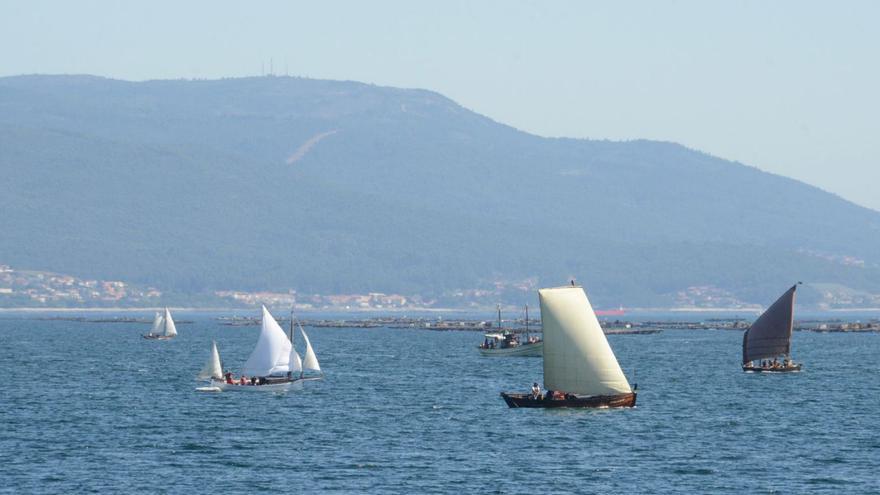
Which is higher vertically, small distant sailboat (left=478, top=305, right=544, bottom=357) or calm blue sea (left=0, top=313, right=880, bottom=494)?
small distant sailboat (left=478, top=305, right=544, bottom=357)

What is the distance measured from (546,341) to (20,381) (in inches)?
2123

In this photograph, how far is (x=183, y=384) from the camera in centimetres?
13088

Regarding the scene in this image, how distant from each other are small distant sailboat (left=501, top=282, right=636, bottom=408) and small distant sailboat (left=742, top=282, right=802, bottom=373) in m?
42.4

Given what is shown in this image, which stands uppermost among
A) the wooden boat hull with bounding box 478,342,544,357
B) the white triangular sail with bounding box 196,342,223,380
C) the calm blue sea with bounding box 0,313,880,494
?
the wooden boat hull with bounding box 478,342,544,357

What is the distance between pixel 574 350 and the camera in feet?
321

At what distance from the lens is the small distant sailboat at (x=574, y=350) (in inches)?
3853

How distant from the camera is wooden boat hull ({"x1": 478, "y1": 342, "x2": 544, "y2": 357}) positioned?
186 m

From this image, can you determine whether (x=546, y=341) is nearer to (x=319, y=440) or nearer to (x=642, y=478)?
(x=319, y=440)

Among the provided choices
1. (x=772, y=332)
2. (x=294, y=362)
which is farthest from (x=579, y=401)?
(x=772, y=332)

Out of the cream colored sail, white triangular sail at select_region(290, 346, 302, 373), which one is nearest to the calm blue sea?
the cream colored sail

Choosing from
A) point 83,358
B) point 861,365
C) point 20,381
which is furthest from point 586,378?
point 83,358

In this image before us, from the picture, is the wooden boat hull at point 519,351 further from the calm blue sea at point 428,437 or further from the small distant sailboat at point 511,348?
the calm blue sea at point 428,437

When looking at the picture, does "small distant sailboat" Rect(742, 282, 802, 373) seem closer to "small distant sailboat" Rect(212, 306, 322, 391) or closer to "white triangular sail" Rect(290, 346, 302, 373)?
"white triangular sail" Rect(290, 346, 302, 373)

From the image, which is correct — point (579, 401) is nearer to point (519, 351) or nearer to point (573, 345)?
point (573, 345)
